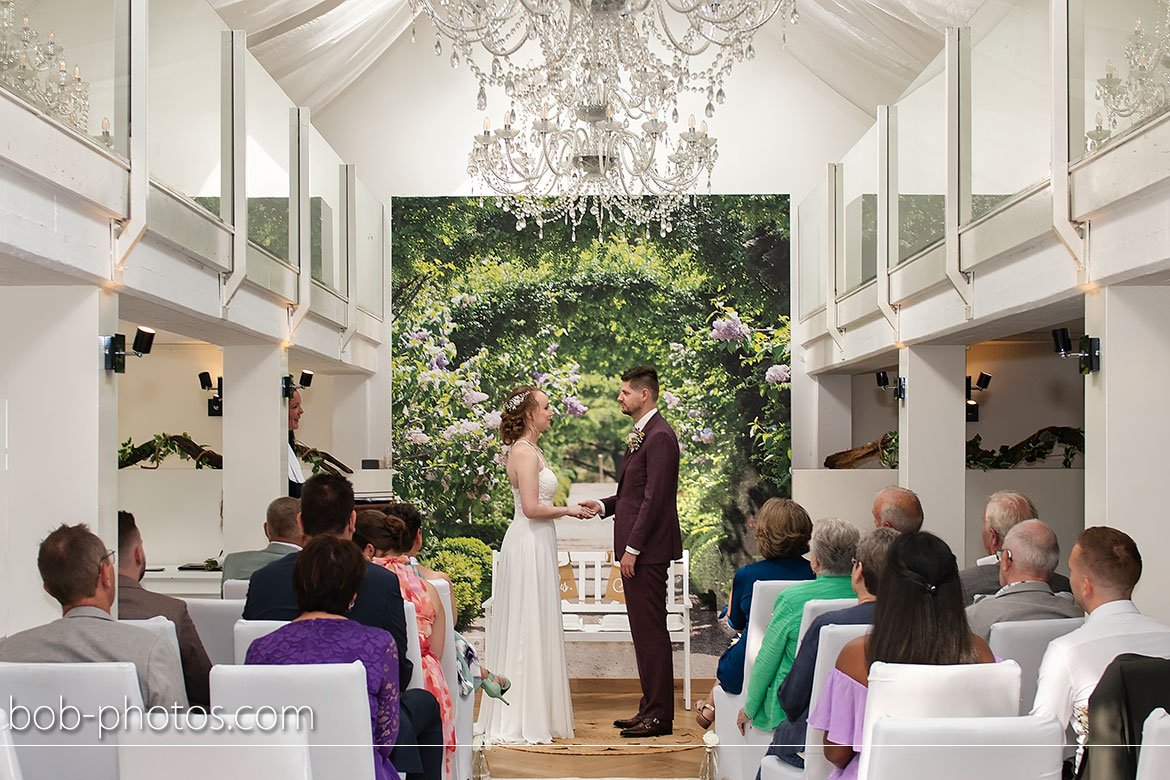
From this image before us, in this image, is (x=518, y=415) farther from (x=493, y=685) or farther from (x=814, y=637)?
(x=814, y=637)

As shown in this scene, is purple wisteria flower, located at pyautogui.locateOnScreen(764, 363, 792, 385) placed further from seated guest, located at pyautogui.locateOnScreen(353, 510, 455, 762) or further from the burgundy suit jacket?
seated guest, located at pyautogui.locateOnScreen(353, 510, 455, 762)

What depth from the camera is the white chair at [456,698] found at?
12.7ft

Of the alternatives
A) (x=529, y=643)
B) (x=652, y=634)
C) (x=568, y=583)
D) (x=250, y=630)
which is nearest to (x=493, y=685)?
(x=529, y=643)

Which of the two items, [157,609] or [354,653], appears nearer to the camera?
[354,653]

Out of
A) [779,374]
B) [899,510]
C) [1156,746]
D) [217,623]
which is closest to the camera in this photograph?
[1156,746]

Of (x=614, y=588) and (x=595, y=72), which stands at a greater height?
(x=595, y=72)

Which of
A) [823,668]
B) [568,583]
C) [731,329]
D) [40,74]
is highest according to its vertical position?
[40,74]

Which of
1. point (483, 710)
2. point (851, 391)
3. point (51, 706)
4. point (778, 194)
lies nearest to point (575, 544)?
point (851, 391)

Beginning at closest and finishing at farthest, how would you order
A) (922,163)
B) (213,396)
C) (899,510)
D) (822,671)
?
1. (822,671)
2. (899,510)
3. (922,163)
4. (213,396)

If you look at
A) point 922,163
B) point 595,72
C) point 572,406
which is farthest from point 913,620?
point 572,406

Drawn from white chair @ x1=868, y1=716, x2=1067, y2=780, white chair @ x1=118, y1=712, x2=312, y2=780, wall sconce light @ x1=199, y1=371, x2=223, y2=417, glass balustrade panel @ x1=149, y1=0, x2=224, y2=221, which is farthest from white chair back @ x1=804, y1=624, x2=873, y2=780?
wall sconce light @ x1=199, y1=371, x2=223, y2=417

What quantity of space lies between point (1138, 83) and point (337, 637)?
3.23 meters

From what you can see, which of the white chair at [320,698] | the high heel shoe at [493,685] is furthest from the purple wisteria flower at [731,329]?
the white chair at [320,698]

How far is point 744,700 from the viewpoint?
4.02 metres
